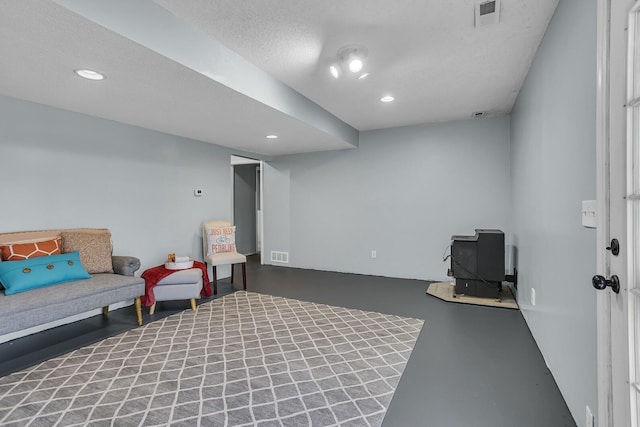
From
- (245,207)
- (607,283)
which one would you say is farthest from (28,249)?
(245,207)

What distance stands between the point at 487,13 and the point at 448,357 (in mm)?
2472

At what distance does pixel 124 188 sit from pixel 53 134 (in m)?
0.85

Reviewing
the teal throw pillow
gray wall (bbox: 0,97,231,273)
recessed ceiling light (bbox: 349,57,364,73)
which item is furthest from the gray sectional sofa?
recessed ceiling light (bbox: 349,57,364,73)

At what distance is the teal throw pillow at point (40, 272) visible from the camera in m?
2.45

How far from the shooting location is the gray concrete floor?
1.77 m

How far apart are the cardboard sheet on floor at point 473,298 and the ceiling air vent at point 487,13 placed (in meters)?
2.91

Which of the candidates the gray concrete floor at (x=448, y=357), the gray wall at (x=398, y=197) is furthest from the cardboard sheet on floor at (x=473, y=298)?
the gray wall at (x=398, y=197)

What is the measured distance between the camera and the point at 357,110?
13.2ft

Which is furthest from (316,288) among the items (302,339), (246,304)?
(302,339)

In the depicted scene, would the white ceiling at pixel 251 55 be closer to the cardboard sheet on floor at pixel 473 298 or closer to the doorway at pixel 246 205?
the cardboard sheet on floor at pixel 473 298

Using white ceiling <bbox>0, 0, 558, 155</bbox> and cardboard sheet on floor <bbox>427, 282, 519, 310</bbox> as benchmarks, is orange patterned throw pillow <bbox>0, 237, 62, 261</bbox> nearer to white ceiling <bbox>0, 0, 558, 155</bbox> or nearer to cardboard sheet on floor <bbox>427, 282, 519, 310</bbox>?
white ceiling <bbox>0, 0, 558, 155</bbox>

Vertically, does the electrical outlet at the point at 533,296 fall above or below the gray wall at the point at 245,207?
below

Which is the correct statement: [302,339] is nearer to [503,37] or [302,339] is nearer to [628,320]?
[628,320]

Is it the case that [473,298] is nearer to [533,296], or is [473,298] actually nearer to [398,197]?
[533,296]
